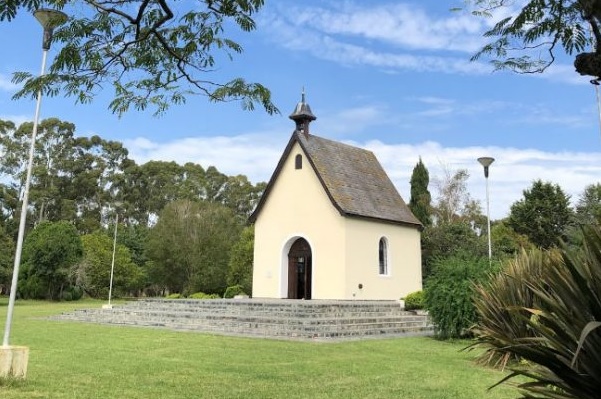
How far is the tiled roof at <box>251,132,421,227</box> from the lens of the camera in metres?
24.7

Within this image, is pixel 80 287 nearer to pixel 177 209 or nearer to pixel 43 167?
pixel 177 209

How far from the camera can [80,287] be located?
4222cm

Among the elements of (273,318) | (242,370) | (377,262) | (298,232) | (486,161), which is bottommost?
(242,370)

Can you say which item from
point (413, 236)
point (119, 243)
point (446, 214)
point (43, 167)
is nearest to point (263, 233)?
point (413, 236)

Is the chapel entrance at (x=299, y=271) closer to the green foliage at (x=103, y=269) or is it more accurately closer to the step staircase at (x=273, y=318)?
the step staircase at (x=273, y=318)

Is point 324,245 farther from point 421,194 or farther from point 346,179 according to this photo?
point 421,194

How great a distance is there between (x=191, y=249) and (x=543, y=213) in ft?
86.2

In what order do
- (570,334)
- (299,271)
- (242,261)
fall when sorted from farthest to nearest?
(242,261), (299,271), (570,334)

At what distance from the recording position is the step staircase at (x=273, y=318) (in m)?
15.9

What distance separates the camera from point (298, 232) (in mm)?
25516

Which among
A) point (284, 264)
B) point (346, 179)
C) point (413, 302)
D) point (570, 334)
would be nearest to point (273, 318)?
point (413, 302)

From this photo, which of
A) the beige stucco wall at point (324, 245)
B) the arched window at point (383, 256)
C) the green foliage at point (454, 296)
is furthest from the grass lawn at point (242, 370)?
the arched window at point (383, 256)

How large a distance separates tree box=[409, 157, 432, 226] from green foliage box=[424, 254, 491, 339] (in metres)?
20.9

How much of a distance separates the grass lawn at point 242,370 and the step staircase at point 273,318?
6.69ft
